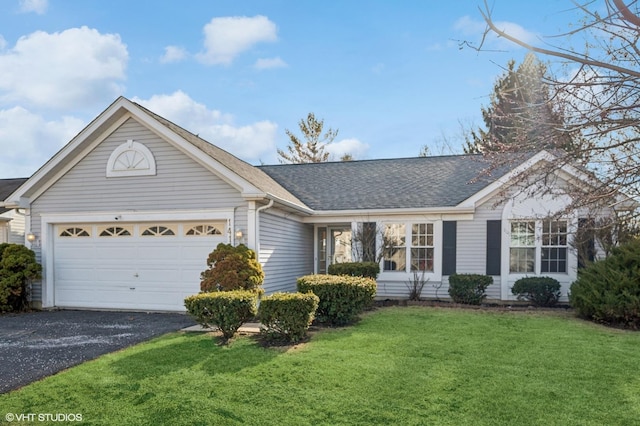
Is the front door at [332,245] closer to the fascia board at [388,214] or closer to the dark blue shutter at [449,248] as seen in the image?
the fascia board at [388,214]

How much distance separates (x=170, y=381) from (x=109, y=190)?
293 inches

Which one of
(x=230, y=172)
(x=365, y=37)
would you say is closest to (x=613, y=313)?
(x=365, y=37)

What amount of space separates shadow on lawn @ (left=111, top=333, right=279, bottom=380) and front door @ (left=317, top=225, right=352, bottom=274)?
7447mm

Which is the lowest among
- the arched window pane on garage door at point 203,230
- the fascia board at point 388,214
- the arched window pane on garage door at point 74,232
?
the arched window pane on garage door at point 74,232

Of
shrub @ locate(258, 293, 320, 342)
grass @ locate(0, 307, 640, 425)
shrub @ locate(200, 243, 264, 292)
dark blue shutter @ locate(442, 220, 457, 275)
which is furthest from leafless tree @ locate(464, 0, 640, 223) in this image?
dark blue shutter @ locate(442, 220, 457, 275)

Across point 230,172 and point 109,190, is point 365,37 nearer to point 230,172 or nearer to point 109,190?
point 230,172

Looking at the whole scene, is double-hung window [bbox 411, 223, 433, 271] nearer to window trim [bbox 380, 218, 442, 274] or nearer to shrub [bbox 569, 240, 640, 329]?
window trim [bbox 380, 218, 442, 274]

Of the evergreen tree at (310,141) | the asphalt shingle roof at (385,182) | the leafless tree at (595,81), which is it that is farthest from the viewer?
the evergreen tree at (310,141)

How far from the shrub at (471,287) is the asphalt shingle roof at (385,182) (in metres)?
2.15

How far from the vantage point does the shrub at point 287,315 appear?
21.8ft

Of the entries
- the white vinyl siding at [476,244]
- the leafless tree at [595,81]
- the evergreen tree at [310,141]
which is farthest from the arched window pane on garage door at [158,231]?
the evergreen tree at [310,141]

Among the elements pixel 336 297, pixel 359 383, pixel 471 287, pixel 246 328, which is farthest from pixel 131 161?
pixel 471 287

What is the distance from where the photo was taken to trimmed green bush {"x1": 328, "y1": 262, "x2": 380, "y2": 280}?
11.3m

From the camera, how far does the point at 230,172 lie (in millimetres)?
9953
